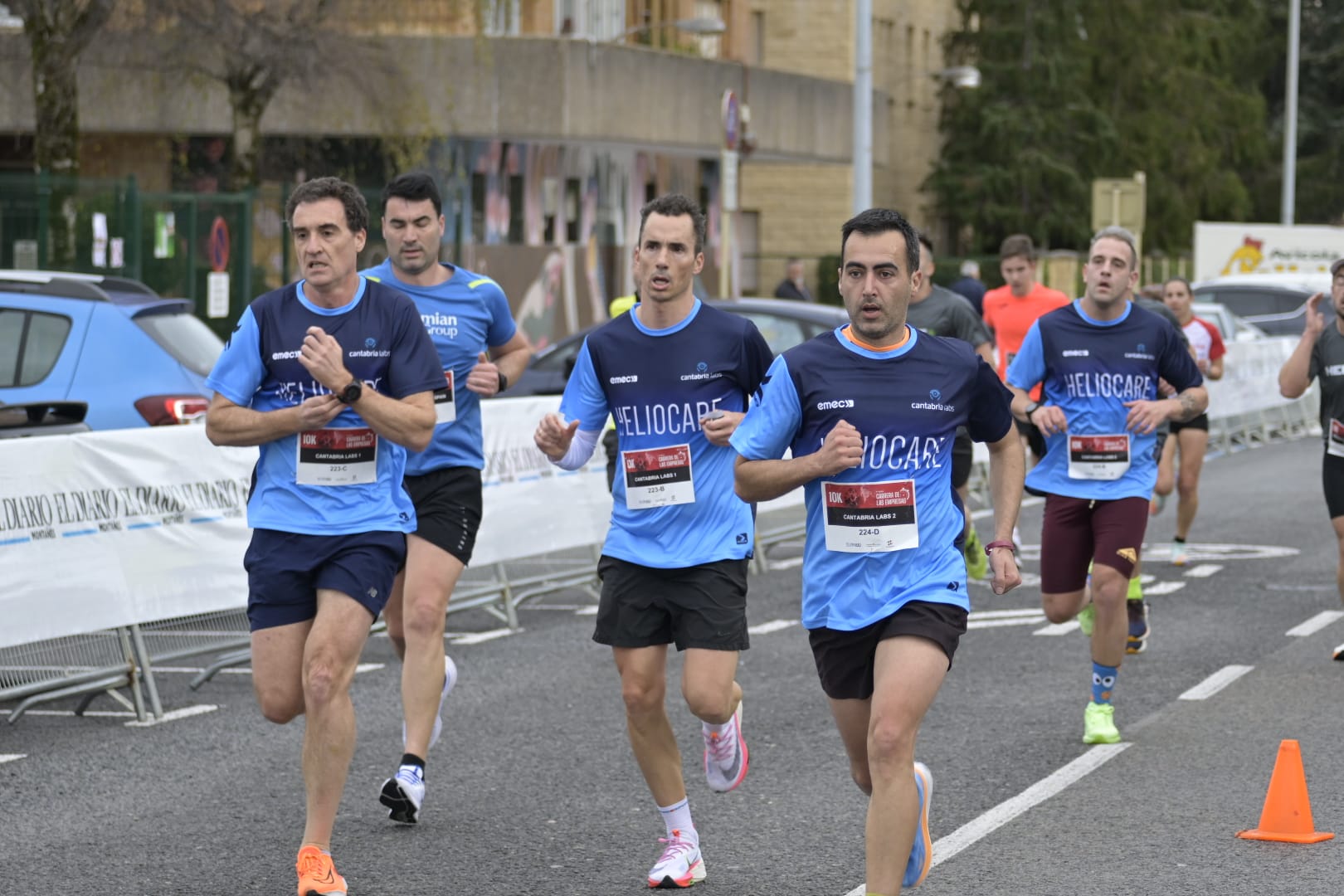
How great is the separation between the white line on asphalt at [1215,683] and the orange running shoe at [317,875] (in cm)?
454

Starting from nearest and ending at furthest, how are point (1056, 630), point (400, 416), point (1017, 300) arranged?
point (400, 416) → point (1056, 630) → point (1017, 300)

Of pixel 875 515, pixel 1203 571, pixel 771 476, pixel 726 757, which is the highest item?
pixel 771 476

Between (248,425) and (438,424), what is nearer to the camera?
(248,425)

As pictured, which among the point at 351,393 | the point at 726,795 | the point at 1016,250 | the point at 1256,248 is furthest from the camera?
the point at 1256,248

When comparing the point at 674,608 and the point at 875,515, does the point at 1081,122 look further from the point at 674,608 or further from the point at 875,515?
the point at 875,515

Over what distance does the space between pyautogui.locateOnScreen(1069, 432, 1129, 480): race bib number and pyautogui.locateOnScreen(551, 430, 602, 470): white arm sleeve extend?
2.77m

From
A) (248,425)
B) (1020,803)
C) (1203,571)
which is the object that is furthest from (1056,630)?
(248,425)

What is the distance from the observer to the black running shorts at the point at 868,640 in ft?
18.5

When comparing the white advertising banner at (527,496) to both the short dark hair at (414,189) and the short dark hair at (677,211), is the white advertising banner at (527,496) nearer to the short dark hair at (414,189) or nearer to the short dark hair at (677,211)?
the short dark hair at (414,189)

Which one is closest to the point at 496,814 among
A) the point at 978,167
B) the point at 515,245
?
the point at 515,245

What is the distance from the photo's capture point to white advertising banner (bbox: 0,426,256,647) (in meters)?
8.65

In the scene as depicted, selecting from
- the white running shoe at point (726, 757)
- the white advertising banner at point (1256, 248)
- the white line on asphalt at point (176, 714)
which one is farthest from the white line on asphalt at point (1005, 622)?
the white advertising banner at point (1256, 248)

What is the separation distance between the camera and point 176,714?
9352 mm

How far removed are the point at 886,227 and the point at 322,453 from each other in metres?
1.84
